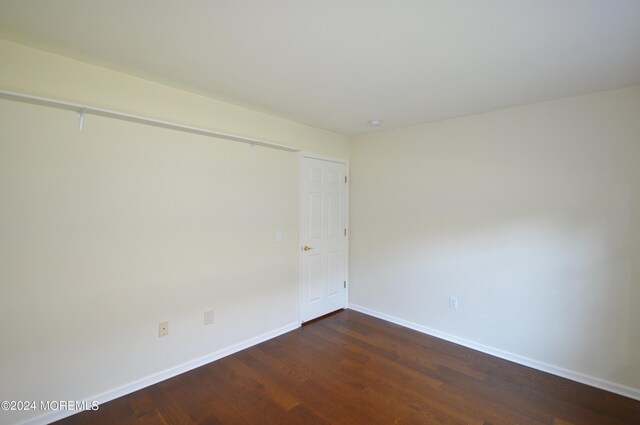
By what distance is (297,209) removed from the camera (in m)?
3.37

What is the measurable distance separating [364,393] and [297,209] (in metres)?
1.90

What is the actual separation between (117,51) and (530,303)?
368cm

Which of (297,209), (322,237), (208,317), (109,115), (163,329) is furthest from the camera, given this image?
(322,237)

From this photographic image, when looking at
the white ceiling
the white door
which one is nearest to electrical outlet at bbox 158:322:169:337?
the white door

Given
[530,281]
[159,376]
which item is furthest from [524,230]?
[159,376]

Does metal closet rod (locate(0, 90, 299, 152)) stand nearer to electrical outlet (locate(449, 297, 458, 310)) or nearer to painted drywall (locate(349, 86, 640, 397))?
painted drywall (locate(349, 86, 640, 397))

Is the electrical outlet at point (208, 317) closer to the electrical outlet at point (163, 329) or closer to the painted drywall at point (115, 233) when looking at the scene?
the painted drywall at point (115, 233)

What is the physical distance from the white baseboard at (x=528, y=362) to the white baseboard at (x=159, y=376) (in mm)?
1457

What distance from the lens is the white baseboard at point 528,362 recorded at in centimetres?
224

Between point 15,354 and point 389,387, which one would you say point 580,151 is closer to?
point 389,387

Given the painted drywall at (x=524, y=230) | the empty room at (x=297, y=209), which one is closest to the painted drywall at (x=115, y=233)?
the empty room at (x=297, y=209)

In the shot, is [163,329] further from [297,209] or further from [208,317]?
[297,209]

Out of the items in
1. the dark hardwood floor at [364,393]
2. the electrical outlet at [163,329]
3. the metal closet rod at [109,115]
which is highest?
the metal closet rod at [109,115]

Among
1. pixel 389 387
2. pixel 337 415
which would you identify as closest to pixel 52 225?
pixel 337 415
